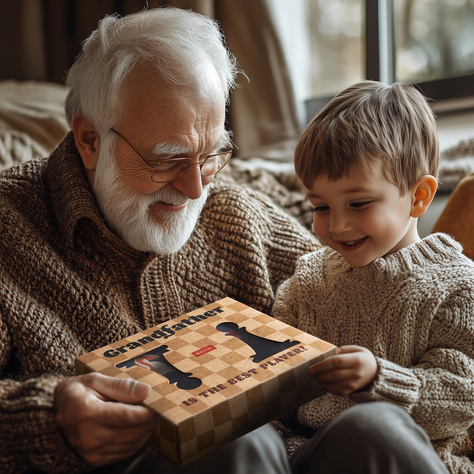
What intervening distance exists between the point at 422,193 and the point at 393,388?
1.26 feet

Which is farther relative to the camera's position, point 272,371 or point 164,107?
point 164,107

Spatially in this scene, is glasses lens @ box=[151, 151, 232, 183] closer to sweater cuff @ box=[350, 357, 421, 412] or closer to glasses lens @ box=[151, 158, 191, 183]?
glasses lens @ box=[151, 158, 191, 183]

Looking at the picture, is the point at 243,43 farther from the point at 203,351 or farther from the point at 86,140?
the point at 203,351

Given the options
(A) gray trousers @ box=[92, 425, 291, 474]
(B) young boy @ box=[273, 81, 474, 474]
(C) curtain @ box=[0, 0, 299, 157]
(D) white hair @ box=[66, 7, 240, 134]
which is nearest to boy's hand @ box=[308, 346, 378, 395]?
(B) young boy @ box=[273, 81, 474, 474]

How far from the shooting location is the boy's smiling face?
119 centimetres

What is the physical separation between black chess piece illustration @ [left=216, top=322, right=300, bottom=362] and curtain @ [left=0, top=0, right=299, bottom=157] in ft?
5.54

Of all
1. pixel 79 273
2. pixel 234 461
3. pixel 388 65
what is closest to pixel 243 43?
pixel 388 65

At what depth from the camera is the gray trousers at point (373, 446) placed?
989 mm

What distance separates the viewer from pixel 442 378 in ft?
3.73

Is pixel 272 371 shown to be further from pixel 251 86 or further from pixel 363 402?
pixel 251 86

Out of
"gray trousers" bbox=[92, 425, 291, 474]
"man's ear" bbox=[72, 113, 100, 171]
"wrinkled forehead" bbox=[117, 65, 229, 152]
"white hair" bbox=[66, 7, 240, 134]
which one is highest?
"white hair" bbox=[66, 7, 240, 134]

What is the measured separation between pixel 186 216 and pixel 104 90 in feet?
1.06

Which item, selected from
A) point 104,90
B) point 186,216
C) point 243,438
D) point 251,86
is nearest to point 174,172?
point 186,216

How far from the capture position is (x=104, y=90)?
1.37 meters
